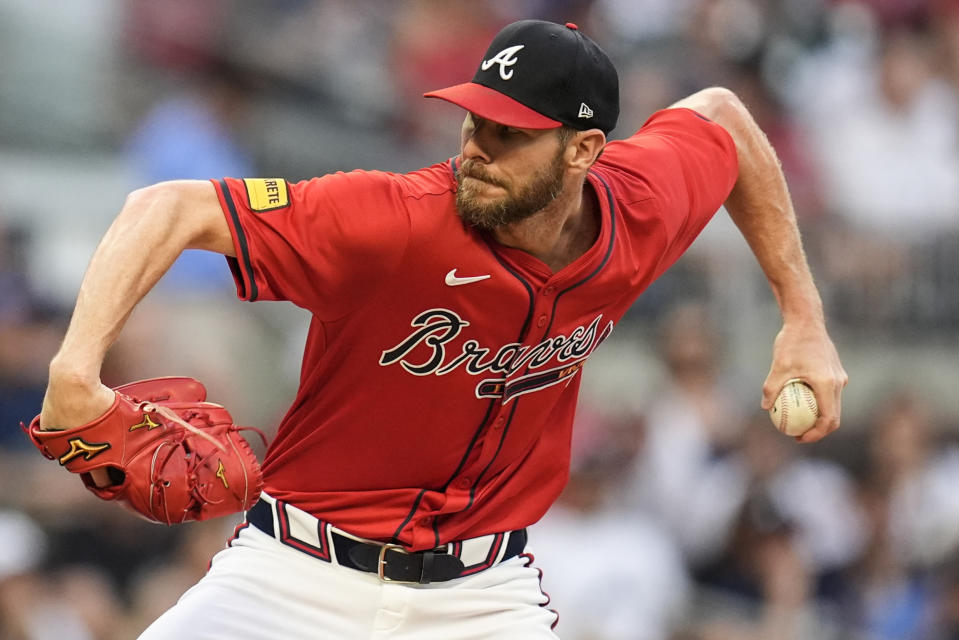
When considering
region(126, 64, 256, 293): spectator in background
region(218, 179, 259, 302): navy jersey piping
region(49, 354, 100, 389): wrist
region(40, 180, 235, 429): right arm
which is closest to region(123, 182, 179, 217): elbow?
region(40, 180, 235, 429): right arm

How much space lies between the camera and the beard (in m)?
3.18

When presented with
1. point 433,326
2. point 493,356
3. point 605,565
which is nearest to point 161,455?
point 433,326

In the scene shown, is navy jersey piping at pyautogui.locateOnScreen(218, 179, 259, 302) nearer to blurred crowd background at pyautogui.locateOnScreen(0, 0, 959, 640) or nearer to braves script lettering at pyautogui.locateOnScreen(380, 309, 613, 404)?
braves script lettering at pyautogui.locateOnScreen(380, 309, 613, 404)

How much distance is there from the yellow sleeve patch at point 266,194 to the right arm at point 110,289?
16 centimetres

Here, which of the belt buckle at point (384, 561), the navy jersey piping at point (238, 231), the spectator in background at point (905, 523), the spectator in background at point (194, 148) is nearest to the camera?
the navy jersey piping at point (238, 231)

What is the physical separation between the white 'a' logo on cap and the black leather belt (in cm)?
115

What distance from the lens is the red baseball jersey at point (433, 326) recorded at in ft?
9.85

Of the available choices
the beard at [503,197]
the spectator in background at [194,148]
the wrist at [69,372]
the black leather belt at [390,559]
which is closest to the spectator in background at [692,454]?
the spectator in background at [194,148]

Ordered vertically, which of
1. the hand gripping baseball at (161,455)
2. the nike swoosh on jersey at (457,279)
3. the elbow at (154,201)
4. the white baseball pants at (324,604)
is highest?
the elbow at (154,201)

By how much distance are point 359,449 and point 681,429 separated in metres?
3.61

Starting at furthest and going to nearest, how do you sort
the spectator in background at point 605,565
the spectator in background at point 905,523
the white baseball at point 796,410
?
1. the spectator in background at point 905,523
2. the spectator in background at point 605,565
3. the white baseball at point 796,410

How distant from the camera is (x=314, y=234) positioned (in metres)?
2.97

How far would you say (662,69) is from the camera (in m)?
8.49

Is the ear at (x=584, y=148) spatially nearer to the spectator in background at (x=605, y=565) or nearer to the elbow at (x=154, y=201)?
the elbow at (x=154, y=201)
